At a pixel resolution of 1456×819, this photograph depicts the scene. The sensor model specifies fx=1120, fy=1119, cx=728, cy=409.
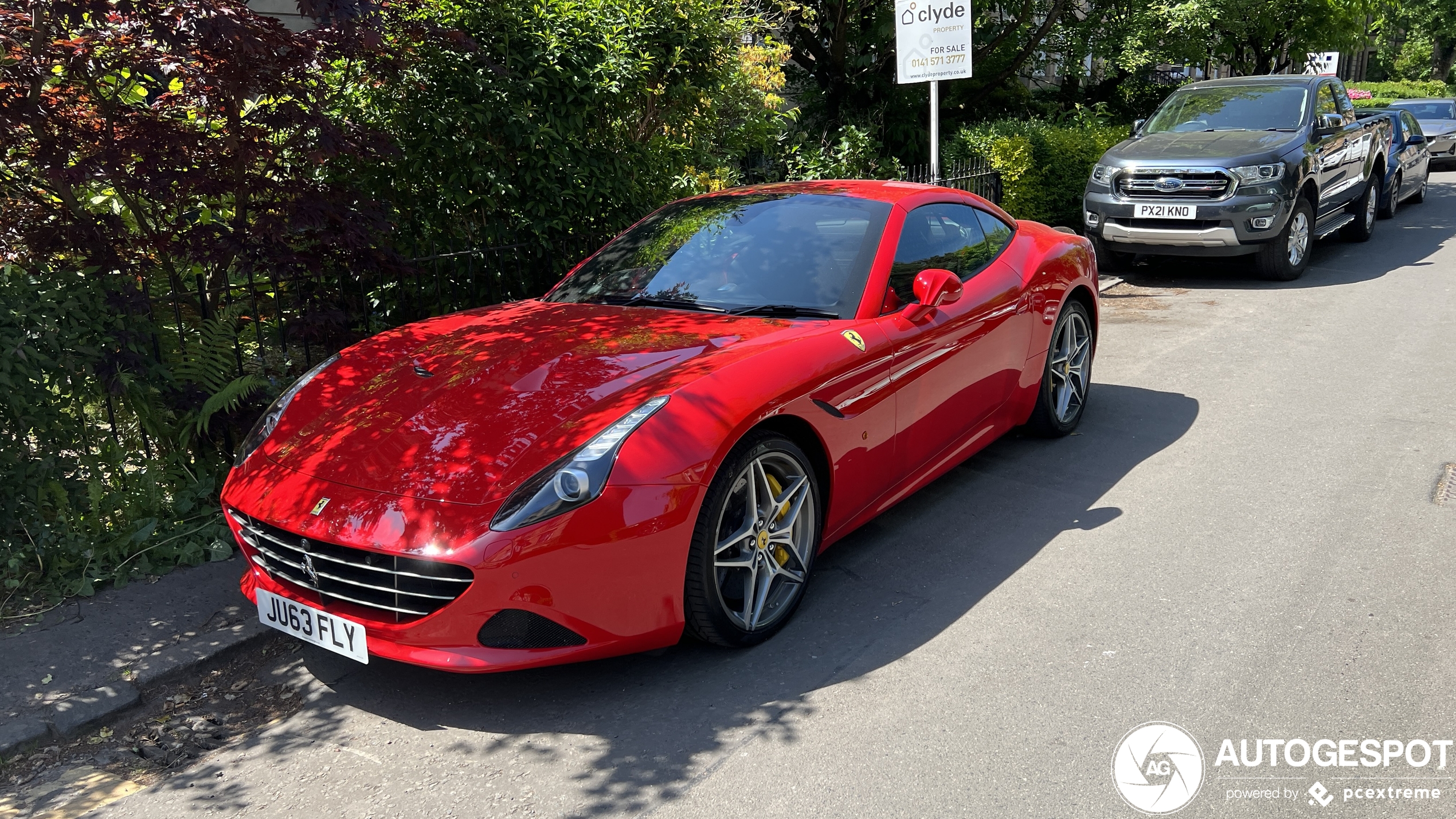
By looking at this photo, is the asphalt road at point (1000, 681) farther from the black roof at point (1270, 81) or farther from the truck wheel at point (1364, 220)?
the truck wheel at point (1364, 220)

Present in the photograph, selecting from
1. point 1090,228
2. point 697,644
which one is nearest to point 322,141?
point 697,644

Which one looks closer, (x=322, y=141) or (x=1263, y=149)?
(x=322, y=141)

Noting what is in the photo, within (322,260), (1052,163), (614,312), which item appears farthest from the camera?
(1052,163)

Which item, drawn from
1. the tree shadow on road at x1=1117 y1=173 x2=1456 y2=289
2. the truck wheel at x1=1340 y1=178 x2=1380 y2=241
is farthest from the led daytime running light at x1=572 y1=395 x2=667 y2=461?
the truck wheel at x1=1340 y1=178 x2=1380 y2=241

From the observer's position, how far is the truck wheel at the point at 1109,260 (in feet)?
37.6

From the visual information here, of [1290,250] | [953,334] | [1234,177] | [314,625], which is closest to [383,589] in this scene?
[314,625]

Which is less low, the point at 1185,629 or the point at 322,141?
the point at 322,141

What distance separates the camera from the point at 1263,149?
10.5m

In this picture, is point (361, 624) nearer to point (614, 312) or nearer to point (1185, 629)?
point (614, 312)

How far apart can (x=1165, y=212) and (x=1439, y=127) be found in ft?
60.4

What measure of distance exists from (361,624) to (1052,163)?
37.2 feet

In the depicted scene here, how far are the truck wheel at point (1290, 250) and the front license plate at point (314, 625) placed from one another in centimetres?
982

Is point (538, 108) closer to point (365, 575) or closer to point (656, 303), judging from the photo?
point (656, 303)

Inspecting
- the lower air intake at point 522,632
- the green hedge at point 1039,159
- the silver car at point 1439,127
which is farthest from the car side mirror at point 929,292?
the silver car at point 1439,127
